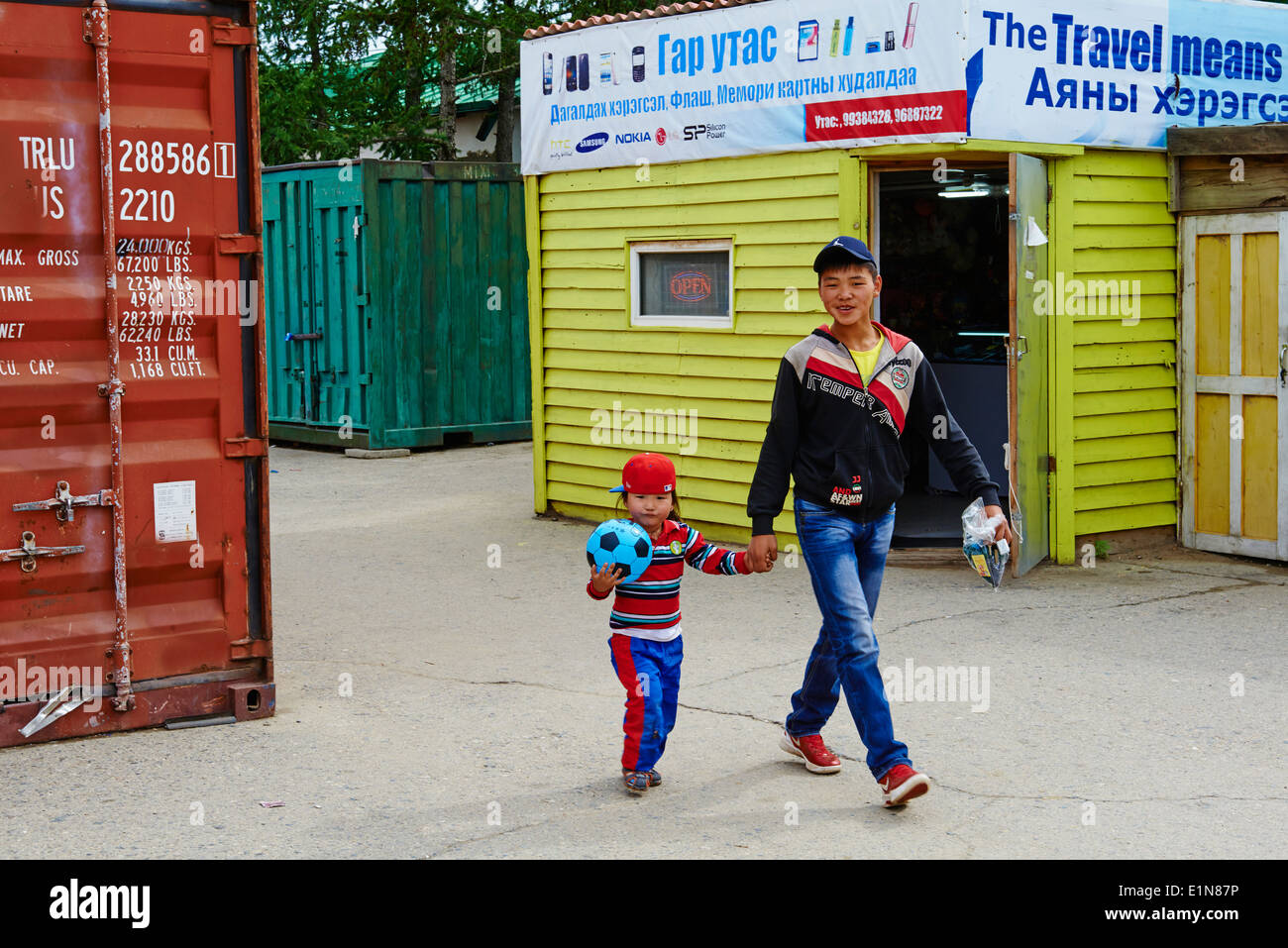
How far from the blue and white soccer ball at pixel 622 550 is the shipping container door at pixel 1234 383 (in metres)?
5.88

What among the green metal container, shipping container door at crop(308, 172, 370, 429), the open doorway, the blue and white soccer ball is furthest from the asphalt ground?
shipping container door at crop(308, 172, 370, 429)

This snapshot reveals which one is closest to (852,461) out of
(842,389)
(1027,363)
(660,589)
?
(842,389)

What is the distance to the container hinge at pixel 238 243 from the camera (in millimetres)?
6426

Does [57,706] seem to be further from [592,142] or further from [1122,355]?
[1122,355]

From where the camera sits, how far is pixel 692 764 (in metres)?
5.89

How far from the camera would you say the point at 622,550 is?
5379 mm

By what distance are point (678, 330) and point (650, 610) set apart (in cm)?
581

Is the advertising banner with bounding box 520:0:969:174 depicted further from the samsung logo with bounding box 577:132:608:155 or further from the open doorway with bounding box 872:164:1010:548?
the open doorway with bounding box 872:164:1010:548

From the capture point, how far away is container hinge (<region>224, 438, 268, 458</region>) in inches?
→ 256

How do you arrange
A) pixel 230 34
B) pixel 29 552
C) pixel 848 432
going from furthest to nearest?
pixel 230 34
pixel 29 552
pixel 848 432

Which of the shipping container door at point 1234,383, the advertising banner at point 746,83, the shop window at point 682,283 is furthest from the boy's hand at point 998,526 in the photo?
the shop window at point 682,283

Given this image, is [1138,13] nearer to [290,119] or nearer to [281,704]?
[281,704]

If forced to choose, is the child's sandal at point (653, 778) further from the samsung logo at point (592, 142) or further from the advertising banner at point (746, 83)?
the samsung logo at point (592, 142)

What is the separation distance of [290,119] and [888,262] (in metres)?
15.1
